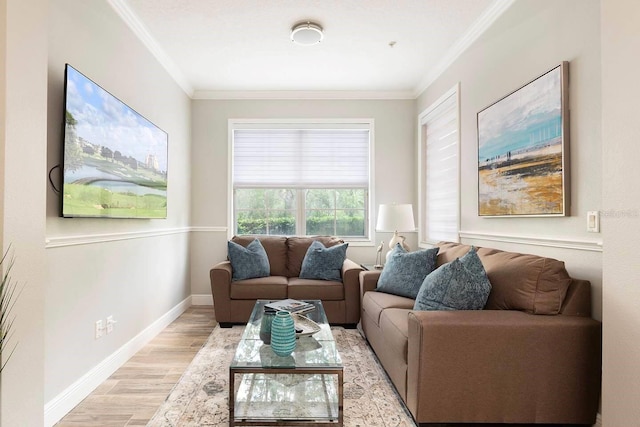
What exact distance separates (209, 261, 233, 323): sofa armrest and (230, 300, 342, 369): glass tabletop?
136cm

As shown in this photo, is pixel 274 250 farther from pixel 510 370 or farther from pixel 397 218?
pixel 510 370

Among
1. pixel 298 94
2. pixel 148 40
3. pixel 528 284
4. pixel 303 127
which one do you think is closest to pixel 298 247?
pixel 303 127

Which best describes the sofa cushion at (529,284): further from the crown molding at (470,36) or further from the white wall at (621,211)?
the crown molding at (470,36)

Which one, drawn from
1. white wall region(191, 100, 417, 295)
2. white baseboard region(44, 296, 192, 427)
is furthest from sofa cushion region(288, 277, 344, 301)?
white baseboard region(44, 296, 192, 427)

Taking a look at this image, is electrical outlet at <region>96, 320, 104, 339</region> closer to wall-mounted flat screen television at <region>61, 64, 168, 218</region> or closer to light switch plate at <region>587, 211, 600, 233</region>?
wall-mounted flat screen television at <region>61, 64, 168, 218</region>

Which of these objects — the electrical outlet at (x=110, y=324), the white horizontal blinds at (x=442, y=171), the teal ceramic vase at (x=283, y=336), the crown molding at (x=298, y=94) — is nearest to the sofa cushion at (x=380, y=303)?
the teal ceramic vase at (x=283, y=336)

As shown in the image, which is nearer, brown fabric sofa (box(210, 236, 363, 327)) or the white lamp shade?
brown fabric sofa (box(210, 236, 363, 327))

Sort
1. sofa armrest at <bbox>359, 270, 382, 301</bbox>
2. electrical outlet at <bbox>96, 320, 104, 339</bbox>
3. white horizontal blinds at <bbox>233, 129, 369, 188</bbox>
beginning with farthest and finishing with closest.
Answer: white horizontal blinds at <bbox>233, 129, 369, 188</bbox>, sofa armrest at <bbox>359, 270, 382, 301</bbox>, electrical outlet at <bbox>96, 320, 104, 339</bbox>

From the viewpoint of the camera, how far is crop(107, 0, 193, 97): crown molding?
2701mm

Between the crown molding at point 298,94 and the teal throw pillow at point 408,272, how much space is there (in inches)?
92.1

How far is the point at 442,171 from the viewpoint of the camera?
3957 mm

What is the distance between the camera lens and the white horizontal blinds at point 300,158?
4738 millimetres

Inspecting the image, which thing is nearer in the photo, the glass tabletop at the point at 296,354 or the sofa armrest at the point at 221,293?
the glass tabletop at the point at 296,354

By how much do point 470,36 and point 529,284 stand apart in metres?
2.24
